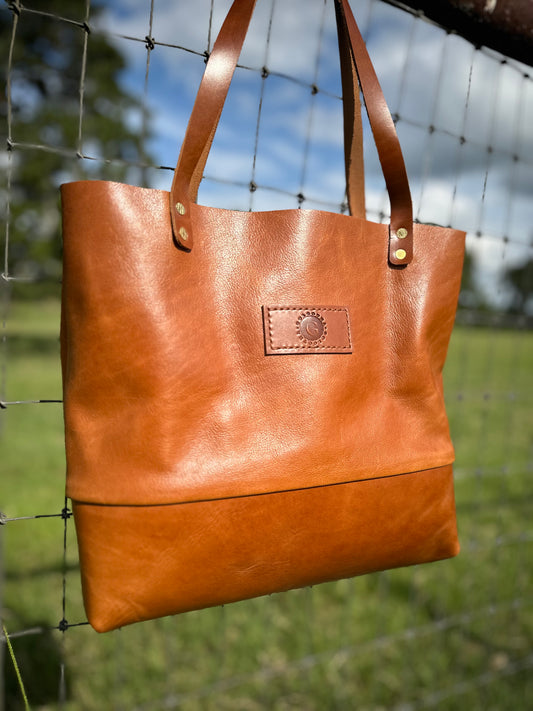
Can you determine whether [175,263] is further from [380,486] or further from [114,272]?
[380,486]

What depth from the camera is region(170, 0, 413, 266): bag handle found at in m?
0.86

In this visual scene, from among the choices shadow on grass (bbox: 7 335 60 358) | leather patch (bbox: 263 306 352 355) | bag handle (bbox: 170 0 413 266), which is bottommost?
shadow on grass (bbox: 7 335 60 358)

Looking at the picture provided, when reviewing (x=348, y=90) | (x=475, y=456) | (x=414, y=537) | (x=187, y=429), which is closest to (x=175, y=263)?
(x=187, y=429)

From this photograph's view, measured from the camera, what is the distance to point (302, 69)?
1.35 metres

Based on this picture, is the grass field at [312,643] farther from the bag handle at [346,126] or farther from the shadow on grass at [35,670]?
the bag handle at [346,126]


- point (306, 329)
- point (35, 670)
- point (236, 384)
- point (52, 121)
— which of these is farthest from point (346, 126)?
point (52, 121)

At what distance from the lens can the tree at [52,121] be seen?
10.2 metres

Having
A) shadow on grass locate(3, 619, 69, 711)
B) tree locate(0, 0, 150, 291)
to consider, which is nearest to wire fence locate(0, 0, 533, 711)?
shadow on grass locate(3, 619, 69, 711)

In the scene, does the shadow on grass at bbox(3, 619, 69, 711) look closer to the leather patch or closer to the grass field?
the grass field

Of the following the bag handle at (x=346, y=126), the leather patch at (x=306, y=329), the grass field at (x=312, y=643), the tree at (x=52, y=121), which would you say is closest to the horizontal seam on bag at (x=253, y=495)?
the leather patch at (x=306, y=329)

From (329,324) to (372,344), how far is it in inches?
4.0

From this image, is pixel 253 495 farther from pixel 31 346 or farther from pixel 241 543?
pixel 31 346

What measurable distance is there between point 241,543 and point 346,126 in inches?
31.1

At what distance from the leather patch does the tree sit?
993cm
